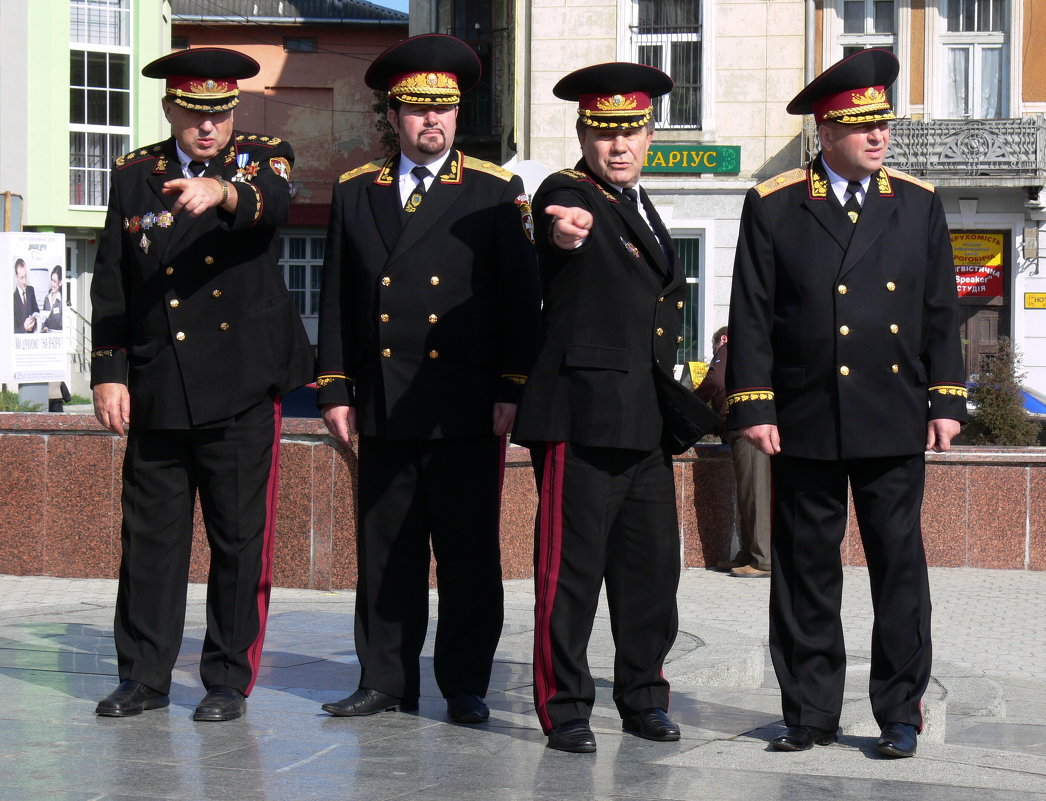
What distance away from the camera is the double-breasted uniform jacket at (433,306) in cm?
550

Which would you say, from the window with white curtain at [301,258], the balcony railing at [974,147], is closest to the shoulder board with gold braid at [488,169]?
the balcony railing at [974,147]

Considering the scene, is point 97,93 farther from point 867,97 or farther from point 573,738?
point 573,738

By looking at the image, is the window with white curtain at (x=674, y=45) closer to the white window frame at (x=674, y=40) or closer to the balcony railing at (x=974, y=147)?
the white window frame at (x=674, y=40)

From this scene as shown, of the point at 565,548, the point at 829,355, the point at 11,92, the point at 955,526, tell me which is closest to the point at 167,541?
the point at 565,548

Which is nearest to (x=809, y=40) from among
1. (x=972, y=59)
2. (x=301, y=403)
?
(x=972, y=59)

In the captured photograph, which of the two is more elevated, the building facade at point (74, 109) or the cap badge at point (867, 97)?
the building facade at point (74, 109)

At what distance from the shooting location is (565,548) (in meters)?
5.23

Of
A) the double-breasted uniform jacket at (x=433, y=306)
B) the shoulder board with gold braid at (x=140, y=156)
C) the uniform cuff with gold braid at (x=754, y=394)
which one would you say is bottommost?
the uniform cuff with gold braid at (x=754, y=394)

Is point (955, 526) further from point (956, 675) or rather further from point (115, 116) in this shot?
point (115, 116)

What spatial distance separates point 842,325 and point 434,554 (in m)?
1.53

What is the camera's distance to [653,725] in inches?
205

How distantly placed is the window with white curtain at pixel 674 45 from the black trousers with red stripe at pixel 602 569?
2044 cm

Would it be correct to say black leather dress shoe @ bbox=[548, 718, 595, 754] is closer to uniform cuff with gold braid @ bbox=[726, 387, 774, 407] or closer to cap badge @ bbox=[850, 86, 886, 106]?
uniform cuff with gold braid @ bbox=[726, 387, 774, 407]

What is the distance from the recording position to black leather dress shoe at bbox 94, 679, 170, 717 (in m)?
5.45
